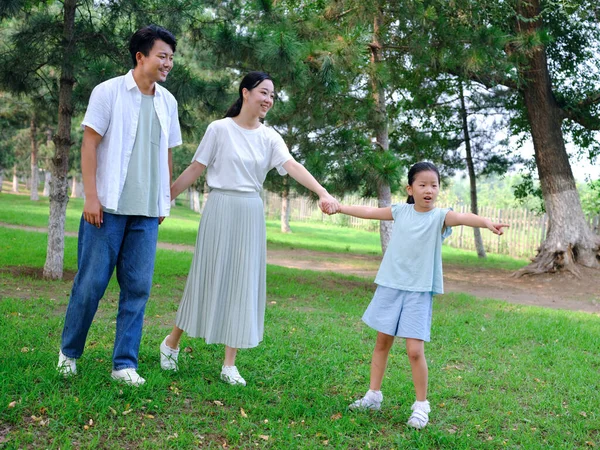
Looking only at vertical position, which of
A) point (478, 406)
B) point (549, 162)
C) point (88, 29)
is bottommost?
point (478, 406)

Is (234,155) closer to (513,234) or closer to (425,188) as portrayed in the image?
(425,188)

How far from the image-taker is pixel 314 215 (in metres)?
34.4

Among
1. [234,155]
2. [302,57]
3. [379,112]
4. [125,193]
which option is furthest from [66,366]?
[379,112]

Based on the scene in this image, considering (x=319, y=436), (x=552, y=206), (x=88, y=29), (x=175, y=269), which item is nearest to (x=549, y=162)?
(x=552, y=206)

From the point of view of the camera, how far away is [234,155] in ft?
12.4

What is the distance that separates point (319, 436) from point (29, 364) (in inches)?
72.2

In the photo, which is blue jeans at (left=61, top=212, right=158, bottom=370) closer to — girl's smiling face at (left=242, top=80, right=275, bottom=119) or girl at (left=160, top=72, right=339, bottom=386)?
girl at (left=160, top=72, right=339, bottom=386)

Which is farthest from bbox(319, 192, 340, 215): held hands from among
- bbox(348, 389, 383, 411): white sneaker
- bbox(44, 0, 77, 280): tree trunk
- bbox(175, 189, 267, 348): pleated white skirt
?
bbox(44, 0, 77, 280): tree trunk

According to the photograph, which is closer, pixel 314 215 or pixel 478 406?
pixel 478 406

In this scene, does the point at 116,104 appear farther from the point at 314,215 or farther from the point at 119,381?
the point at 314,215

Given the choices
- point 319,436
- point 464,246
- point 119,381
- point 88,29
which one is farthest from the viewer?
point 464,246

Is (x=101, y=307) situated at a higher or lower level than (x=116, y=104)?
lower

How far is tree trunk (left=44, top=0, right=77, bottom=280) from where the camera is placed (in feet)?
24.4

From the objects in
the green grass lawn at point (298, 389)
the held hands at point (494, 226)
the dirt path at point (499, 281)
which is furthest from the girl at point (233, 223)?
the dirt path at point (499, 281)
